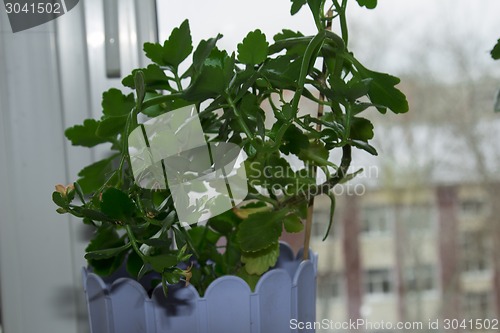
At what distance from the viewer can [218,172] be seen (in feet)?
2.03

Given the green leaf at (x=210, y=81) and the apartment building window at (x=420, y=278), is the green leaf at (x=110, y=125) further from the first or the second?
the apartment building window at (x=420, y=278)

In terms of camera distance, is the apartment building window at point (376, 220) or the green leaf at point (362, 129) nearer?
the green leaf at point (362, 129)

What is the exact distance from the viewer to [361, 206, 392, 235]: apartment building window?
3.14 ft

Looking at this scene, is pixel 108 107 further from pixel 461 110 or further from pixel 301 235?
pixel 461 110

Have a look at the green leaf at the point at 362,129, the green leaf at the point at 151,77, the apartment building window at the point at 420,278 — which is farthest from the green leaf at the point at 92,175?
the apartment building window at the point at 420,278

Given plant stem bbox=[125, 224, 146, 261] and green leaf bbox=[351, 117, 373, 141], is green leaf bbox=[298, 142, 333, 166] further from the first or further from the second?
plant stem bbox=[125, 224, 146, 261]

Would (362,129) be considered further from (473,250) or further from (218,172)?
(473,250)

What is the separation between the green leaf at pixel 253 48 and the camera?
1.79ft

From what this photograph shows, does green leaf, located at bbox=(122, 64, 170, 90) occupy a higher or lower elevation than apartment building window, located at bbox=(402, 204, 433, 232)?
higher

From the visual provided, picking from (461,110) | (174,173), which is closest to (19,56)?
(174,173)

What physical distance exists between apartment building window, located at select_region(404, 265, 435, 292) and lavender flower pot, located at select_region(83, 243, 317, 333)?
A: 368 millimetres

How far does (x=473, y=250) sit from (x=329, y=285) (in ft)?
0.72

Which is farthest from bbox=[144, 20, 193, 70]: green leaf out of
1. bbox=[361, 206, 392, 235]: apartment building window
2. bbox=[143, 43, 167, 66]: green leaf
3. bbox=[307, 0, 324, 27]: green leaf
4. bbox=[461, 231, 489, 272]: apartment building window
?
bbox=[461, 231, 489, 272]: apartment building window

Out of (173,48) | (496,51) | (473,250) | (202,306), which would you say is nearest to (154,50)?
(173,48)
